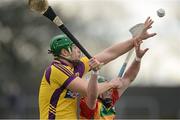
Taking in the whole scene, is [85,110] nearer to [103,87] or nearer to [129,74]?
[103,87]

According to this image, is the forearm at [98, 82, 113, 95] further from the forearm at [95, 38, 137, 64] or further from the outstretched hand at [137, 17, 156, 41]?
the outstretched hand at [137, 17, 156, 41]

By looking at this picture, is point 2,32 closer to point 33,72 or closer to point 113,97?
point 33,72

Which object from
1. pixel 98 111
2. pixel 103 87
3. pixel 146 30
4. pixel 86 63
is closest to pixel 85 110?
pixel 98 111

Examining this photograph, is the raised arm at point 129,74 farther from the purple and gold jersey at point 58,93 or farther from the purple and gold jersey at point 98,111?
the purple and gold jersey at point 58,93

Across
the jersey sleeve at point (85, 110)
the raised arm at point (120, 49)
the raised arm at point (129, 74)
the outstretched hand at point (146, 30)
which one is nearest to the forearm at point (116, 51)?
the raised arm at point (120, 49)

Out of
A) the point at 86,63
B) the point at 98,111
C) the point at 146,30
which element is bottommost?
the point at 98,111

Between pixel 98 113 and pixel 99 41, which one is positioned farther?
pixel 99 41

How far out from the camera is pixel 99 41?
35.8 meters

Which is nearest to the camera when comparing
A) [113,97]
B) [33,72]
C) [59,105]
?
[59,105]

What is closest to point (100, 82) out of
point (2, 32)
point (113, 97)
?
point (113, 97)

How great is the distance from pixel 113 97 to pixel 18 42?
22.3m

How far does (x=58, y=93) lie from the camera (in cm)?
1320

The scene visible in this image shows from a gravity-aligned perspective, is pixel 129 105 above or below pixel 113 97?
below

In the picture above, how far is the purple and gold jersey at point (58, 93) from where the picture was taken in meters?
13.1
